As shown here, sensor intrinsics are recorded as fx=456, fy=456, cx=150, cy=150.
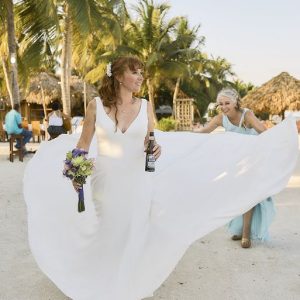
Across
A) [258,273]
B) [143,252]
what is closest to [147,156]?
[143,252]

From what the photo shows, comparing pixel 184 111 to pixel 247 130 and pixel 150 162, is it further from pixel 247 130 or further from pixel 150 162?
pixel 150 162

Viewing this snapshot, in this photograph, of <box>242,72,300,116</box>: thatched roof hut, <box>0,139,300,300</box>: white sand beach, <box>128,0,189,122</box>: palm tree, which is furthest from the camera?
<box>128,0,189,122</box>: palm tree

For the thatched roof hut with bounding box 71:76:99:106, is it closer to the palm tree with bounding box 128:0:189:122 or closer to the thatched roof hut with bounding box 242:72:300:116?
the palm tree with bounding box 128:0:189:122

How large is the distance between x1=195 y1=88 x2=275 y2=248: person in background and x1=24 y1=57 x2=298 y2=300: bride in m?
0.75

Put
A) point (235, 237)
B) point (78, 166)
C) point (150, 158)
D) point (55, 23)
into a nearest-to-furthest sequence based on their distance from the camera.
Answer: point (78, 166) < point (150, 158) < point (235, 237) < point (55, 23)

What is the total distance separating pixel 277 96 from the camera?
25797 mm

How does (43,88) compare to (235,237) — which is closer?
(235,237)

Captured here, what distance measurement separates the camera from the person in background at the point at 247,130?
5.02 meters

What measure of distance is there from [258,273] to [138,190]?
4.91 ft

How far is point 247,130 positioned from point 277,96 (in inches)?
855

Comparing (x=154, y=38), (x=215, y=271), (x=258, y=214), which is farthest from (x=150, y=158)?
(x=154, y=38)

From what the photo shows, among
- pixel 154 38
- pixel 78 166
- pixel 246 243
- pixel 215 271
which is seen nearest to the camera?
pixel 78 166

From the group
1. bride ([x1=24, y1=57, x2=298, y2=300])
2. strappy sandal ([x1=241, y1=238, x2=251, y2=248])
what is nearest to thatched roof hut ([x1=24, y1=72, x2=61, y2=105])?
strappy sandal ([x1=241, y1=238, x2=251, y2=248])

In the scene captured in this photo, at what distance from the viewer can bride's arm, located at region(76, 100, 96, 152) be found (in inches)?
131
